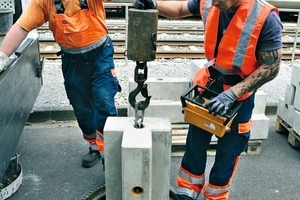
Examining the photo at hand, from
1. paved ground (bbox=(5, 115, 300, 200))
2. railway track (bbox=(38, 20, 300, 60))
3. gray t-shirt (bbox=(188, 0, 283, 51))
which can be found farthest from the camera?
railway track (bbox=(38, 20, 300, 60))

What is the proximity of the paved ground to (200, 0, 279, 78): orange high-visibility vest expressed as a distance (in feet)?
4.77

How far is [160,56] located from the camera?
764cm

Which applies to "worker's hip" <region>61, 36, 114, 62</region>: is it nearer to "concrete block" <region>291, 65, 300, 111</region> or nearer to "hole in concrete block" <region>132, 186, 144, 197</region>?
"hole in concrete block" <region>132, 186, 144, 197</region>

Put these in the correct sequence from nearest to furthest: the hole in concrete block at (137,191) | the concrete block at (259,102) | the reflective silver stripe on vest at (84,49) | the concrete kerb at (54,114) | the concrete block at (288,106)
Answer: the hole in concrete block at (137,191)
the reflective silver stripe on vest at (84,49)
the concrete block at (259,102)
the concrete block at (288,106)
the concrete kerb at (54,114)

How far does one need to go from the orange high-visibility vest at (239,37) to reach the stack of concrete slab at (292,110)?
1888 millimetres

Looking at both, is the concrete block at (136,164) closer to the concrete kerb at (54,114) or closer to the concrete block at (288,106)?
the concrete block at (288,106)

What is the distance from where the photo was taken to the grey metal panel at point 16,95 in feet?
9.12

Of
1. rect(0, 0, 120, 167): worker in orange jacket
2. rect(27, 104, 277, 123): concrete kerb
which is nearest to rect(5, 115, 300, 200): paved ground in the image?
rect(27, 104, 277, 123): concrete kerb

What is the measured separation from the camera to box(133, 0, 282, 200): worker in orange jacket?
8.36 ft

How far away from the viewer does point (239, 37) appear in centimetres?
260

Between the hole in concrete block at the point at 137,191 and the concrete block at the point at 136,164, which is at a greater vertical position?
the concrete block at the point at 136,164

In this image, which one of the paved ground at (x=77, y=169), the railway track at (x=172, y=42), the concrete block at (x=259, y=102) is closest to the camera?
the paved ground at (x=77, y=169)

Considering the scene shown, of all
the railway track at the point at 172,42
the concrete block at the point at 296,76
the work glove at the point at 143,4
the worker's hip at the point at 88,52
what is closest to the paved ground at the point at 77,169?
the concrete block at the point at 296,76

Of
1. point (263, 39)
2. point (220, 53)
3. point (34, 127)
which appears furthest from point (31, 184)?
point (263, 39)
